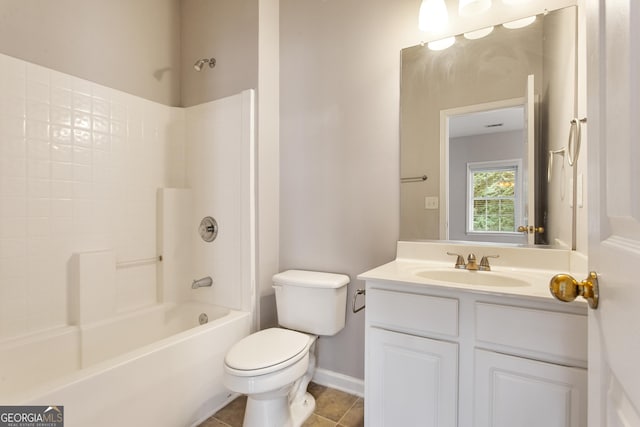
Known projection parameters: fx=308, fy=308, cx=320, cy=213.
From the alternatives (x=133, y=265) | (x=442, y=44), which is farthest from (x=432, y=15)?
(x=133, y=265)

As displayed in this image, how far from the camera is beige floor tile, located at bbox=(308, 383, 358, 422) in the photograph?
1.66m

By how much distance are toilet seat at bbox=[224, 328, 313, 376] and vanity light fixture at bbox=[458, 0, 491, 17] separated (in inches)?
71.0

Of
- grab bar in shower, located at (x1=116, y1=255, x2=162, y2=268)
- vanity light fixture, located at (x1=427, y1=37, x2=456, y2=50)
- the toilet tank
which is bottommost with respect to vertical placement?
the toilet tank

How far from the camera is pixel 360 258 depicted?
1.82m

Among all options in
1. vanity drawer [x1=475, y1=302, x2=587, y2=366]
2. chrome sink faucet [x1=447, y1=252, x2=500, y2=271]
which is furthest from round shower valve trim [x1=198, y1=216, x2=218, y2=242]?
vanity drawer [x1=475, y1=302, x2=587, y2=366]

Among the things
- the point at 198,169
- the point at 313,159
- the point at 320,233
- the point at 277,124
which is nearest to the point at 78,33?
the point at 198,169

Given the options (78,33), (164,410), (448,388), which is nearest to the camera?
(448,388)

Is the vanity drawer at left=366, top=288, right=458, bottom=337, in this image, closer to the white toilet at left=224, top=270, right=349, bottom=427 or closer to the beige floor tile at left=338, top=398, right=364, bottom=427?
the white toilet at left=224, top=270, right=349, bottom=427

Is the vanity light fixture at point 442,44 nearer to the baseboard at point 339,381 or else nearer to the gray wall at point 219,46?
the gray wall at point 219,46

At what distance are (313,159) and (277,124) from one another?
0.37 meters

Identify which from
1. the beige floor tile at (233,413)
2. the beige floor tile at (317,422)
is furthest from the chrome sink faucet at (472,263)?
the beige floor tile at (233,413)

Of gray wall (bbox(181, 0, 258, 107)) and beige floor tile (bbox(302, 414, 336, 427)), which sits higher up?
gray wall (bbox(181, 0, 258, 107))

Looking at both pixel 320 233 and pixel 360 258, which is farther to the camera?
pixel 320 233

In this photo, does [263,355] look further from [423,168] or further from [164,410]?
[423,168]
